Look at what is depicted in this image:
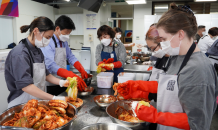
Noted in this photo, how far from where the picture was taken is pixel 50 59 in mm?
2533

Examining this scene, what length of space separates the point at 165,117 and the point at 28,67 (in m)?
1.34

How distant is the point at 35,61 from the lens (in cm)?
183

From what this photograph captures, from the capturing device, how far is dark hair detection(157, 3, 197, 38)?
114 cm

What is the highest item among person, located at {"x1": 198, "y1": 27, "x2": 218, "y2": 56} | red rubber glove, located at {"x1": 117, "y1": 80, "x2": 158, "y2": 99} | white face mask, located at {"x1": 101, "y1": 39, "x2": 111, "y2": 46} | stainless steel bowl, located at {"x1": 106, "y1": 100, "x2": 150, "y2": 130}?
person, located at {"x1": 198, "y1": 27, "x2": 218, "y2": 56}

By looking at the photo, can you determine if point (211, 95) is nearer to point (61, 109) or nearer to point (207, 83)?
point (207, 83)

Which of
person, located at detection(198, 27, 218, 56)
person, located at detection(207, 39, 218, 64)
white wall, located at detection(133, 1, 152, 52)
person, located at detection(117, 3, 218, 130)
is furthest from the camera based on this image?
white wall, located at detection(133, 1, 152, 52)

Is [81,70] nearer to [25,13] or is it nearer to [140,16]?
[25,13]

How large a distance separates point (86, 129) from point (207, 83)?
0.87 meters

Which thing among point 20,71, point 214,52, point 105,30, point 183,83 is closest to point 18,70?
point 20,71

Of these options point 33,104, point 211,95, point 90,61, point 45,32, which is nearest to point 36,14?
point 90,61

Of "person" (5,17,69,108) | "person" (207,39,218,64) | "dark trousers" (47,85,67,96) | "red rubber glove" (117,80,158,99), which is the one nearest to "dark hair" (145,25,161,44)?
"red rubber glove" (117,80,158,99)

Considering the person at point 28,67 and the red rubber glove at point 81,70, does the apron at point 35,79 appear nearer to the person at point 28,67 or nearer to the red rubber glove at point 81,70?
the person at point 28,67

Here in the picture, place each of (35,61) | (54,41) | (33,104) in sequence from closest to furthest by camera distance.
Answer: (33,104)
(35,61)
(54,41)

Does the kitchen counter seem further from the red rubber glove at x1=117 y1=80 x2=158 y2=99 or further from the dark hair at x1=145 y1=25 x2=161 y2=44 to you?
the dark hair at x1=145 y1=25 x2=161 y2=44
